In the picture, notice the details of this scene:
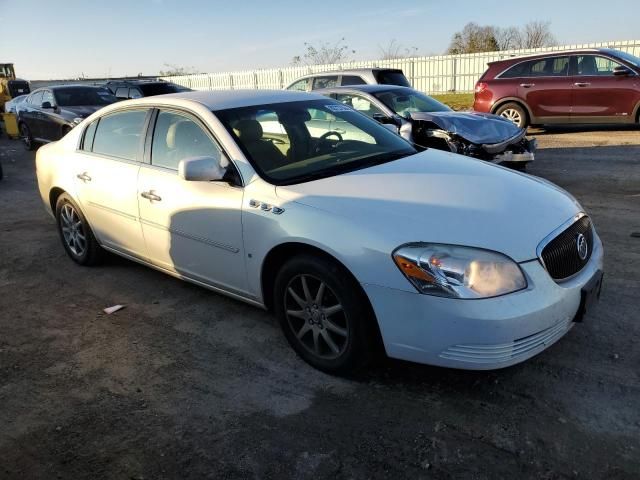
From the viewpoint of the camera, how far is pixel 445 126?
25.1ft

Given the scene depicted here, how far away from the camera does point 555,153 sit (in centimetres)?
1006

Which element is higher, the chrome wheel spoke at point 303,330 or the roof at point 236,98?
the roof at point 236,98

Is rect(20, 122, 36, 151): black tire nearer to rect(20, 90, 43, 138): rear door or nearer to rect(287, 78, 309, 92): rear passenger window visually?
rect(20, 90, 43, 138): rear door

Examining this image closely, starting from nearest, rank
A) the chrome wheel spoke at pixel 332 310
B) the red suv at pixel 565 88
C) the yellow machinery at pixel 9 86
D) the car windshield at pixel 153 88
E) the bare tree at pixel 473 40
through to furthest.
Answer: the chrome wheel spoke at pixel 332 310 → the red suv at pixel 565 88 → the car windshield at pixel 153 88 → the yellow machinery at pixel 9 86 → the bare tree at pixel 473 40

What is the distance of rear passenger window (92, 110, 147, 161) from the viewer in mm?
4375

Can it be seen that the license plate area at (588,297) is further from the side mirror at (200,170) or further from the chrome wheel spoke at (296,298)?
the side mirror at (200,170)

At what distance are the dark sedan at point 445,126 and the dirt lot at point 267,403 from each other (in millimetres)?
3259

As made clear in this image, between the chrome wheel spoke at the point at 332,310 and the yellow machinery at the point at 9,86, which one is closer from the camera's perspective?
the chrome wheel spoke at the point at 332,310

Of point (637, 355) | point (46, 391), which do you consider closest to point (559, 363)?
point (637, 355)

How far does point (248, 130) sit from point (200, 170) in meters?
0.55

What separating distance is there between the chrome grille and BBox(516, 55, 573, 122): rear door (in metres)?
9.54

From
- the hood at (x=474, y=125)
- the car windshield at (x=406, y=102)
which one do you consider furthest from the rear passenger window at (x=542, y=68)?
the hood at (x=474, y=125)

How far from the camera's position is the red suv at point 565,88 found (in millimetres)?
11062

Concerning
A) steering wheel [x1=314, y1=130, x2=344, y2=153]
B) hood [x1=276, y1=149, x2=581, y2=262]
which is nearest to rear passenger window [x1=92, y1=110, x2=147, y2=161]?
steering wheel [x1=314, y1=130, x2=344, y2=153]
